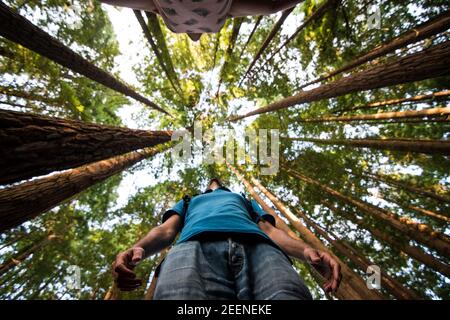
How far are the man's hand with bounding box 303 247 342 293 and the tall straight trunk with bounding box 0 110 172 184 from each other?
2309 mm

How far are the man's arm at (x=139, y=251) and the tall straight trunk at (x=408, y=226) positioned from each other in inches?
261

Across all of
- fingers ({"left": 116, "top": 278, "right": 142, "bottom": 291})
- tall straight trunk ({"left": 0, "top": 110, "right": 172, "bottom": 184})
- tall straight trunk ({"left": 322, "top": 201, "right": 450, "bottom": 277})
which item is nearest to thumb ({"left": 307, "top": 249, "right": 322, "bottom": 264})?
fingers ({"left": 116, "top": 278, "right": 142, "bottom": 291})

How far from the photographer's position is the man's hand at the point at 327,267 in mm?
1526

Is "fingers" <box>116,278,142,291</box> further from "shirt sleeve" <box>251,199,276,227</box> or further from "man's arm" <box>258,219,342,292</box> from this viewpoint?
"shirt sleeve" <box>251,199,276,227</box>

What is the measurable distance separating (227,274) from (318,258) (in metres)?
0.70

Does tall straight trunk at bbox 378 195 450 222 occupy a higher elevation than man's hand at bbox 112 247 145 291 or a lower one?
lower

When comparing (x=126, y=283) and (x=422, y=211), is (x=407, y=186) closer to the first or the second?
(x=422, y=211)

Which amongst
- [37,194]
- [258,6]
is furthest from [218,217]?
[37,194]

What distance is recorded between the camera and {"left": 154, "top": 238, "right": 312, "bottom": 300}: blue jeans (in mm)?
1237

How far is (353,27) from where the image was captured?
730 centimetres

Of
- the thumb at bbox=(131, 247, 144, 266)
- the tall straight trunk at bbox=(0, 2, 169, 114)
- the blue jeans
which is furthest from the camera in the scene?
the tall straight trunk at bbox=(0, 2, 169, 114)

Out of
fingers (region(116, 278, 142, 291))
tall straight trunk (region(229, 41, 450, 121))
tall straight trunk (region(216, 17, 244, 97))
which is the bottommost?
fingers (region(116, 278, 142, 291))
